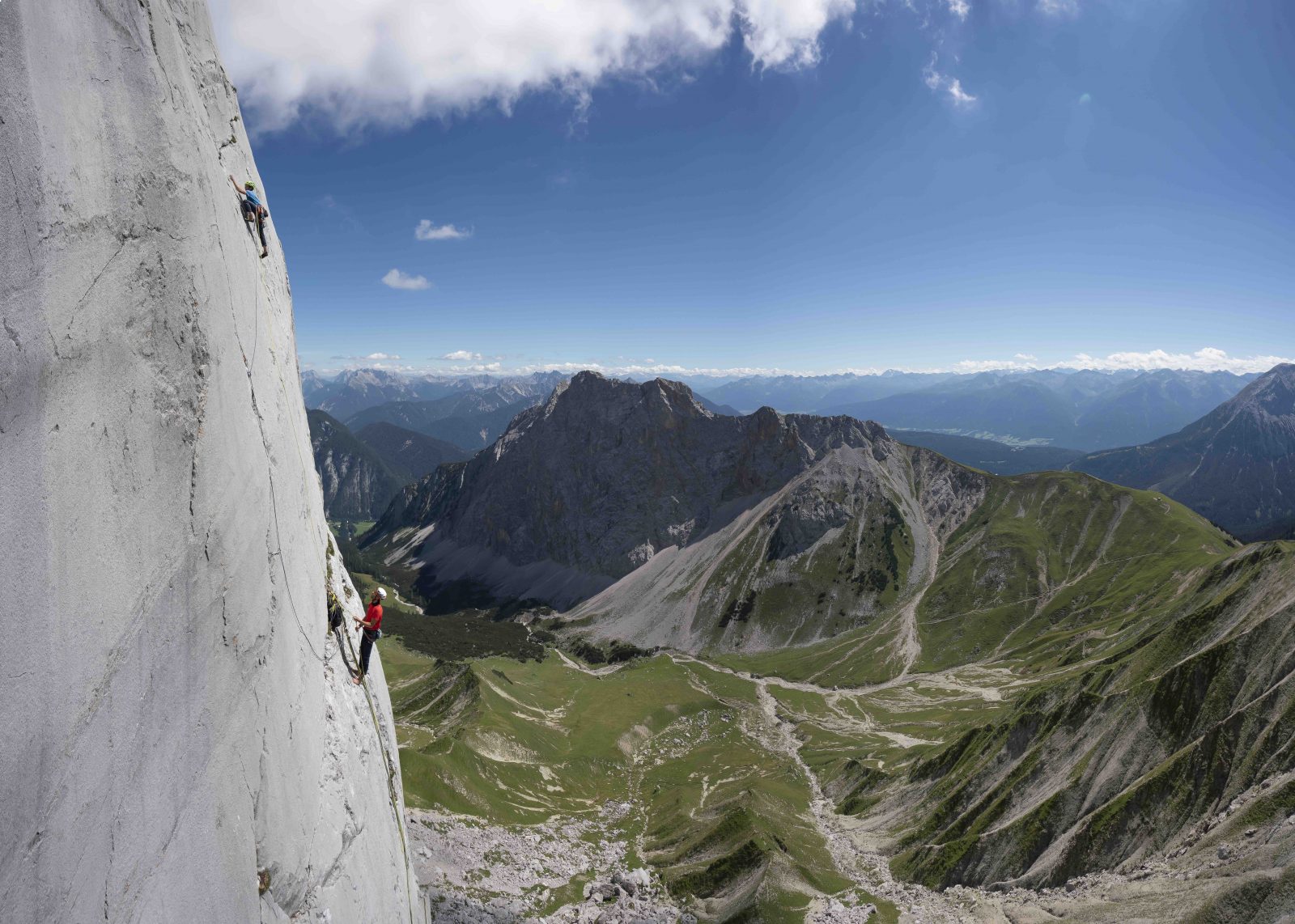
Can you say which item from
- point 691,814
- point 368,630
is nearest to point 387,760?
point 368,630

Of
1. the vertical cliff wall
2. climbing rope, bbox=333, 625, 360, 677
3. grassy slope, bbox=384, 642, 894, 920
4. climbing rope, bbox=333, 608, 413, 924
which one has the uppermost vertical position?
the vertical cliff wall

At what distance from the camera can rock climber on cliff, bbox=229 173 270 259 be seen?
58.6ft

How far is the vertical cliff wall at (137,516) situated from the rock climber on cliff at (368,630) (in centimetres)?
400

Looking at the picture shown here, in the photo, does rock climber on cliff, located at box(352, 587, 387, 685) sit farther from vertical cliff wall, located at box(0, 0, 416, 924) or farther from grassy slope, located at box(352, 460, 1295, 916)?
grassy slope, located at box(352, 460, 1295, 916)

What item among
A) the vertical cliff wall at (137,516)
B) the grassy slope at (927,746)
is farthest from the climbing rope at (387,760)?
the grassy slope at (927,746)

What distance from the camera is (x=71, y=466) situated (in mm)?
9680

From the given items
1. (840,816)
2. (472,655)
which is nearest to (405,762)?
(840,816)

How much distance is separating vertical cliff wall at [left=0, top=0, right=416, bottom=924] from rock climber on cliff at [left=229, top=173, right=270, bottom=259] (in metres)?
1.50

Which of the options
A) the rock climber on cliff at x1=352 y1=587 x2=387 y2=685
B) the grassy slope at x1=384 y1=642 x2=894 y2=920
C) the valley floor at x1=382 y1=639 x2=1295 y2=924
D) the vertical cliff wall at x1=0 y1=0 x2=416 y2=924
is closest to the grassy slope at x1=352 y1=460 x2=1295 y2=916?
the grassy slope at x1=384 y1=642 x2=894 y2=920

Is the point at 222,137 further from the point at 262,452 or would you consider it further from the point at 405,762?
the point at 405,762

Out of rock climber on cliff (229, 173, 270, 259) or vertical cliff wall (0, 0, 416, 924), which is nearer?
vertical cliff wall (0, 0, 416, 924)

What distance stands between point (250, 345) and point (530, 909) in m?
66.0

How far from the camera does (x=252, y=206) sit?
18312 mm

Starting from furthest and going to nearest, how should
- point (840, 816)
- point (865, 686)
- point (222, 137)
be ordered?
point (865, 686), point (840, 816), point (222, 137)
